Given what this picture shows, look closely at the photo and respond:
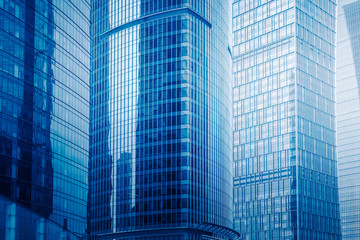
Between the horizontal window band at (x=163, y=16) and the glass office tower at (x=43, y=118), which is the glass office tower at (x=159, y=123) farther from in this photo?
the glass office tower at (x=43, y=118)

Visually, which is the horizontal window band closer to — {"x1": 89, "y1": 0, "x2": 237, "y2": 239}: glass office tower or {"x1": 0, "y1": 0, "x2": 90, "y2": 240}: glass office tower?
{"x1": 89, "y1": 0, "x2": 237, "y2": 239}: glass office tower

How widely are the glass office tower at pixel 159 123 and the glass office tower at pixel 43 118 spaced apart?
49.3m

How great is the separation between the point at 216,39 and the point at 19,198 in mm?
102768

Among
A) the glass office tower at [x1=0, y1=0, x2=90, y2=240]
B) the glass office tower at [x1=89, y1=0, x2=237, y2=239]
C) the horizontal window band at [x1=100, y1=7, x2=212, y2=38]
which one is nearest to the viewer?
the glass office tower at [x1=0, y1=0, x2=90, y2=240]

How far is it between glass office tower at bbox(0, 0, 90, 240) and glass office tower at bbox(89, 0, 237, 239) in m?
49.3

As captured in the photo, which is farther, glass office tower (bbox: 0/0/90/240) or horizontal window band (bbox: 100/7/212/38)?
horizontal window band (bbox: 100/7/212/38)

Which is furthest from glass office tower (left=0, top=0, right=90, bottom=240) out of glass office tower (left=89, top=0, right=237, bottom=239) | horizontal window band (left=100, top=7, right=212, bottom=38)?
horizontal window band (left=100, top=7, right=212, bottom=38)

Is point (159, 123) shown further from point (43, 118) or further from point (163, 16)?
point (43, 118)

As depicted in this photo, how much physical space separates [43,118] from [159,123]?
2730 inches

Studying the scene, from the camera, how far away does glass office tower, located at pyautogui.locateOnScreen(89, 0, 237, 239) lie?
16600cm

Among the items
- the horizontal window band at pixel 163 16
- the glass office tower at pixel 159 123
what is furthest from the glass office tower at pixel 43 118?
the horizontal window band at pixel 163 16

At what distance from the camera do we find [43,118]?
102562 millimetres

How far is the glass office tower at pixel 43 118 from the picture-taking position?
92.5 meters

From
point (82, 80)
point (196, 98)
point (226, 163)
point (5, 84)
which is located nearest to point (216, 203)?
point (226, 163)
